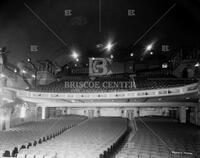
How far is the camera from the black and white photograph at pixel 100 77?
24.6ft

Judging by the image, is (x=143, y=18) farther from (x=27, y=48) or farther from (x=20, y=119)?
(x=20, y=119)

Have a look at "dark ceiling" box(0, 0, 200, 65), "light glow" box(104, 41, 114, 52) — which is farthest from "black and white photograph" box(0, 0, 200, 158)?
"light glow" box(104, 41, 114, 52)

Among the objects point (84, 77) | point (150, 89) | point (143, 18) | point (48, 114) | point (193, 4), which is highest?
point (143, 18)

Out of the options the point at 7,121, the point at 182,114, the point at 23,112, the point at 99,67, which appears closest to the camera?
the point at 7,121

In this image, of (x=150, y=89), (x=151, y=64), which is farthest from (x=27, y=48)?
(x=151, y=64)

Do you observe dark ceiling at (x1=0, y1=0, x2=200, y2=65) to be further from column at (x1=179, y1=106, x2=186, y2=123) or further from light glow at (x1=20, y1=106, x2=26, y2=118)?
column at (x1=179, y1=106, x2=186, y2=123)

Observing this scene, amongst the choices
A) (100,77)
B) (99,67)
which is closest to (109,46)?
(99,67)

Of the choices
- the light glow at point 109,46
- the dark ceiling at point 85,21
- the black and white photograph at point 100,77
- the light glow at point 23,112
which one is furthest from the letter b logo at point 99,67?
the light glow at point 23,112

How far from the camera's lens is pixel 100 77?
2273 cm

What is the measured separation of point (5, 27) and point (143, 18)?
8749mm

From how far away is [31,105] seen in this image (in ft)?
61.5

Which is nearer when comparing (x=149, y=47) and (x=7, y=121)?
(x=7, y=121)

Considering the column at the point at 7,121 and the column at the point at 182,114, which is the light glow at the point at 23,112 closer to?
the column at the point at 7,121

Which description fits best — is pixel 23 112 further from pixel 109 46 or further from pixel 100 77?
pixel 109 46
